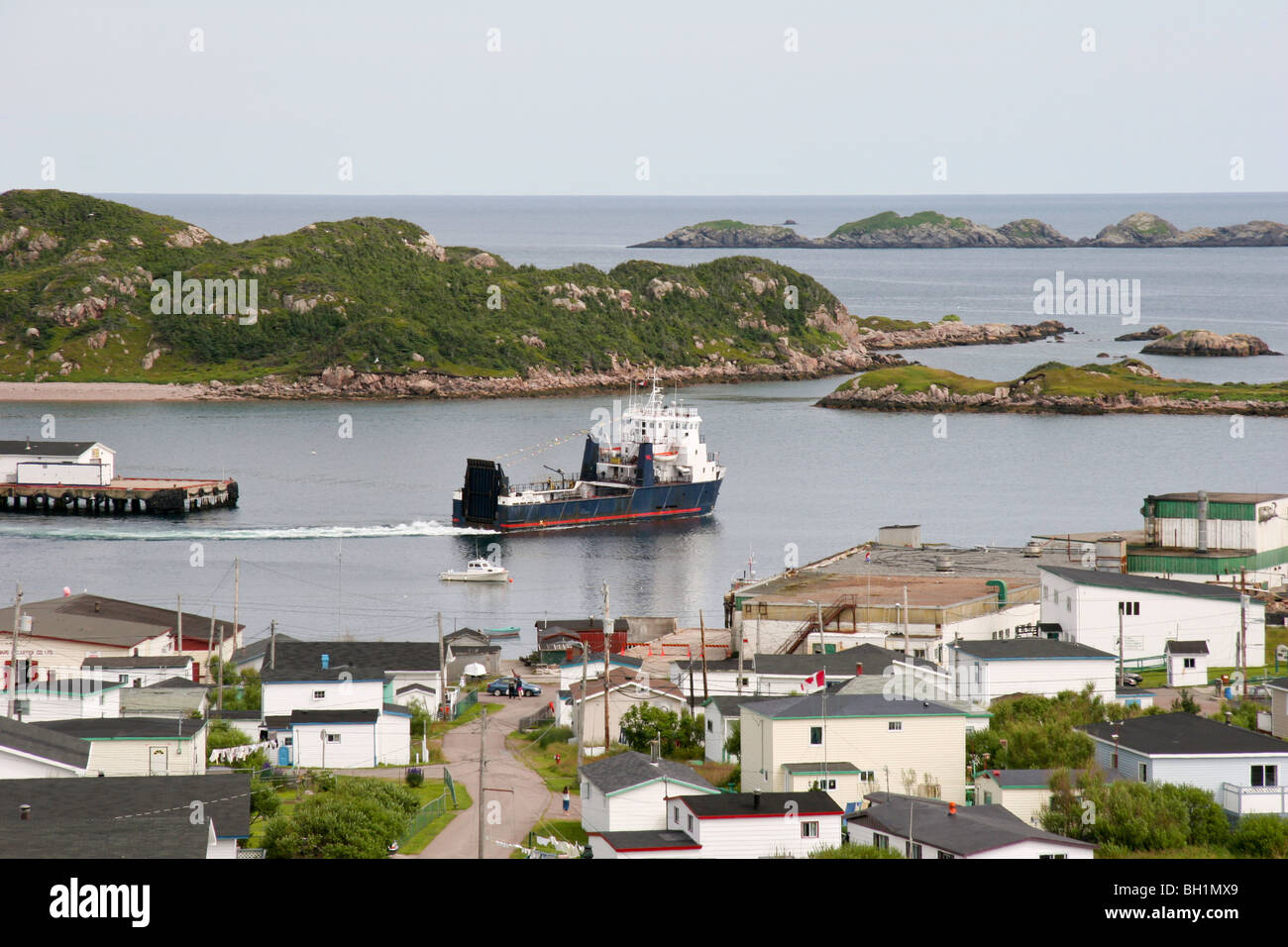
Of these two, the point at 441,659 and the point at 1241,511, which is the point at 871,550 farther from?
the point at 441,659

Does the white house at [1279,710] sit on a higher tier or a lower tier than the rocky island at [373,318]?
lower

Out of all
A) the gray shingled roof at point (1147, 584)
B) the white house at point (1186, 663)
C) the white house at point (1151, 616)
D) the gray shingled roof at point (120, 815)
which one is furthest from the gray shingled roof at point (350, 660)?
the white house at point (1186, 663)

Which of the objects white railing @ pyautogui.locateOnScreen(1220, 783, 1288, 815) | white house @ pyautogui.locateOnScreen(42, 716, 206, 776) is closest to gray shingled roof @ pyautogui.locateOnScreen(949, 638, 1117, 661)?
white railing @ pyautogui.locateOnScreen(1220, 783, 1288, 815)

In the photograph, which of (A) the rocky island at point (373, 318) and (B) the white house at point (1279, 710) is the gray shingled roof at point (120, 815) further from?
(A) the rocky island at point (373, 318)

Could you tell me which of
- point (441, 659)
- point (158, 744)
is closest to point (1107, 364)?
point (441, 659)

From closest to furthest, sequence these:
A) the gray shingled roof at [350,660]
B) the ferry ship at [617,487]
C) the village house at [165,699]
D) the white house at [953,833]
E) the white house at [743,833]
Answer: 1. the white house at [953,833]
2. the white house at [743,833]
3. the village house at [165,699]
4. the gray shingled roof at [350,660]
5. the ferry ship at [617,487]

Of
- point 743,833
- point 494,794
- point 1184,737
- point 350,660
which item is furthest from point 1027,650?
point 350,660

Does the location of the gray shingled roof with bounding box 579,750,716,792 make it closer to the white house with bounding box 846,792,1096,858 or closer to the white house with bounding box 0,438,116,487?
the white house with bounding box 846,792,1096,858

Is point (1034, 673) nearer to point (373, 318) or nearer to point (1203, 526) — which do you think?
point (1203, 526)
